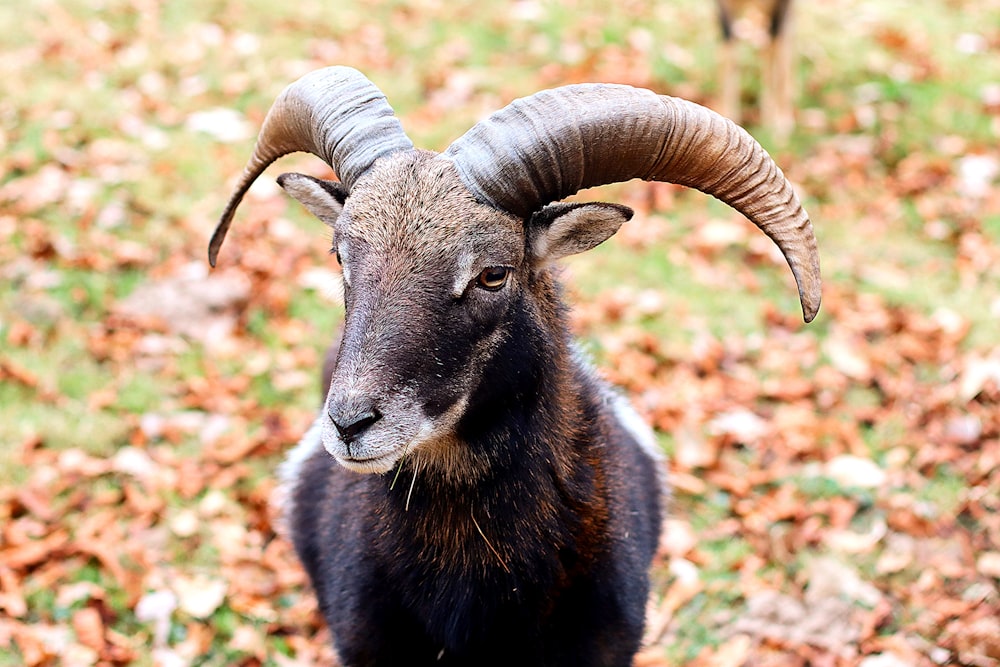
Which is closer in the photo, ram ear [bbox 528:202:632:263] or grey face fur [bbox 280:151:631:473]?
grey face fur [bbox 280:151:631:473]

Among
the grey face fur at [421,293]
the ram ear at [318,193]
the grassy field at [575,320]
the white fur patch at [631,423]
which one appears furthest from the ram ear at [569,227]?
the grassy field at [575,320]

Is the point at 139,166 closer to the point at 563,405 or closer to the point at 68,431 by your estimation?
the point at 68,431

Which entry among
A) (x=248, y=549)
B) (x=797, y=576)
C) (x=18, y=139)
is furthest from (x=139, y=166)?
(x=797, y=576)

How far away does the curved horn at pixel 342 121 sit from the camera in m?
3.45

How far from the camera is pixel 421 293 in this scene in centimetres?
304

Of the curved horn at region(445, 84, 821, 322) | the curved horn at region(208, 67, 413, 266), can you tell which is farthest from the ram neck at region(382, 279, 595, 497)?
the curved horn at region(208, 67, 413, 266)

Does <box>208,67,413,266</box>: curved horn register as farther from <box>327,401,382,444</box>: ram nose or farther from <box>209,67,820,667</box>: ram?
<box>327,401,382,444</box>: ram nose

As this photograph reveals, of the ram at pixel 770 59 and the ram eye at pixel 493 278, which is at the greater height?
the ram eye at pixel 493 278

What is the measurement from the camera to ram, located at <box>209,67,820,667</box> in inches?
120

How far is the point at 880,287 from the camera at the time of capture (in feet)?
25.0

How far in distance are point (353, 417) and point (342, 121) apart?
3.90 feet

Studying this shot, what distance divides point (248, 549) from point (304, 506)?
97cm

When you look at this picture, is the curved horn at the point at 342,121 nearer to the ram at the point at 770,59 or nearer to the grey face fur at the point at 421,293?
the grey face fur at the point at 421,293

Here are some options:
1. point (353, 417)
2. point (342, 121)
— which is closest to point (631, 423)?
point (342, 121)
